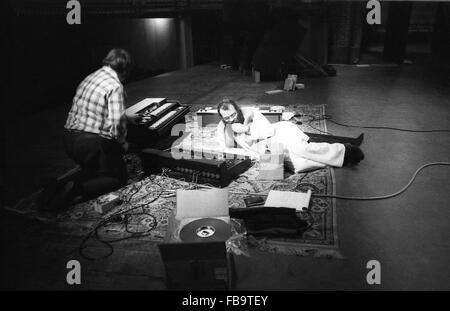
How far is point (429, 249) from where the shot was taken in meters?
2.84

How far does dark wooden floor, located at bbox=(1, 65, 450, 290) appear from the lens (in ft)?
8.57

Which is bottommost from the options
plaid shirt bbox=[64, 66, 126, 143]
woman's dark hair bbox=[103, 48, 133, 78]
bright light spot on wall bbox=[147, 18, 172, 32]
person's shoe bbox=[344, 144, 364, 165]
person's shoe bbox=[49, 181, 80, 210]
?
person's shoe bbox=[49, 181, 80, 210]

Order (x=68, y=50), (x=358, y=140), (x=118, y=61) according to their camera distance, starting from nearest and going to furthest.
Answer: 1. (x=118, y=61)
2. (x=358, y=140)
3. (x=68, y=50)

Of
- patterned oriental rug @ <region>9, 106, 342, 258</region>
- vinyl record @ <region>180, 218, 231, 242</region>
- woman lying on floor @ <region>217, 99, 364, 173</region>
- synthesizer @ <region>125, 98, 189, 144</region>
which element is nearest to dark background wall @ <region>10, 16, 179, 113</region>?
synthesizer @ <region>125, 98, 189, 144</region>

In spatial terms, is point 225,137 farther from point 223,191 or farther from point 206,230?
point 206,230

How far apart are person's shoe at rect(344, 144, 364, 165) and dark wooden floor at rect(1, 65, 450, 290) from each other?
13cm

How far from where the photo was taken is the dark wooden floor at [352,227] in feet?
8.57

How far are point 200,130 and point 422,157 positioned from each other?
318 cm

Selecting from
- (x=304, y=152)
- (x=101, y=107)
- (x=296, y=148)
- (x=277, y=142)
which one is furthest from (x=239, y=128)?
(x=101, y=107)

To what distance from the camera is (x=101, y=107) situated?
369 centimetres

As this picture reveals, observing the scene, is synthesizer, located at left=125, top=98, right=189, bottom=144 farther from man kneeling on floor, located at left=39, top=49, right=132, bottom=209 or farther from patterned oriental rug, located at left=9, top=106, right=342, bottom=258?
man kneeling on floor, located at left=39, top=49, right=132, bottom=209

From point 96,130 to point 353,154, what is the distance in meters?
2.97

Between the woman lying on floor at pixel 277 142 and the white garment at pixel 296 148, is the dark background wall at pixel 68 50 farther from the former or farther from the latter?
the white garment at pixel 296 148
